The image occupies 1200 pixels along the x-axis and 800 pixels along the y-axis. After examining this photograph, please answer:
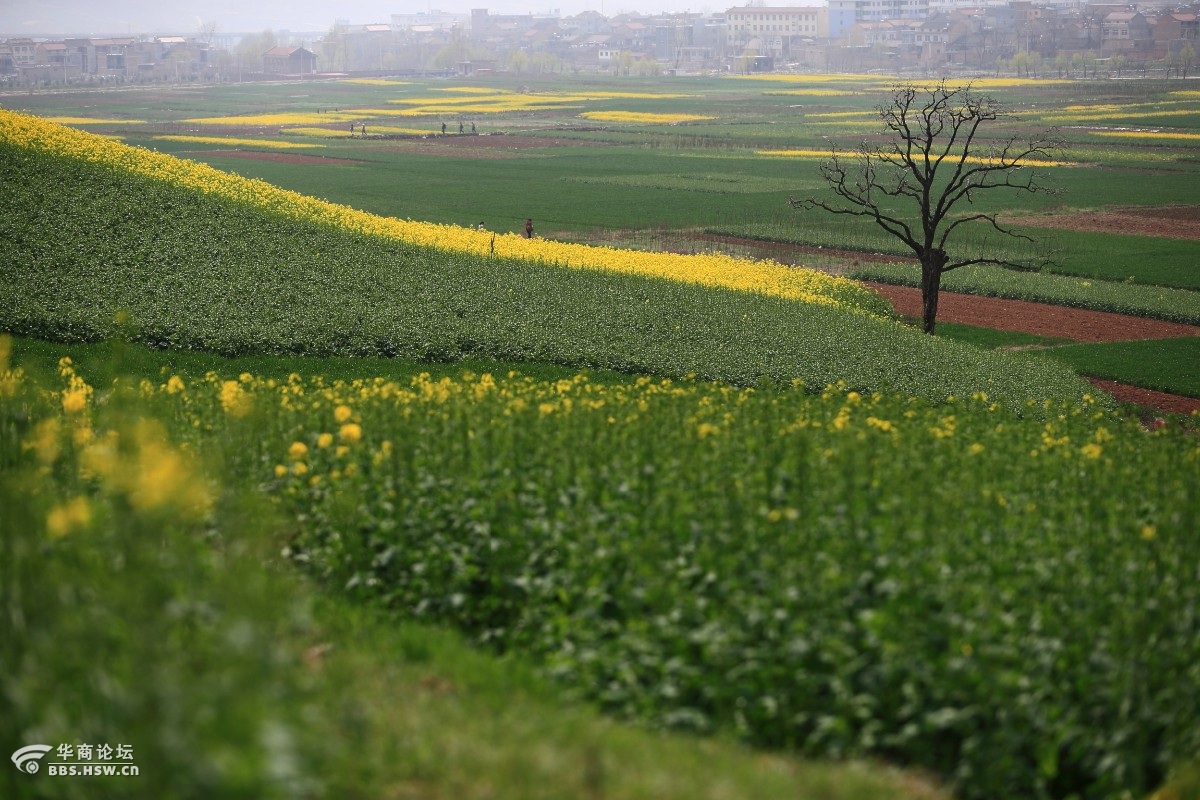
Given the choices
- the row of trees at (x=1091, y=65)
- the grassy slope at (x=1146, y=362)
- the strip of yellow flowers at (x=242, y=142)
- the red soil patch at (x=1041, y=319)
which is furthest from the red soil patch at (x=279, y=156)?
the row of trees at (x=1091, y=65)

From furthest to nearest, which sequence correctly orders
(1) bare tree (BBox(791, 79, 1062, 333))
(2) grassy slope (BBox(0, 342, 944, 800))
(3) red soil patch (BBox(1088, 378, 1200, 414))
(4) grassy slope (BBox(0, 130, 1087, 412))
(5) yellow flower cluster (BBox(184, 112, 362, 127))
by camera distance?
(5) yellow flower cluster (BBox(184, 112, 362, 127)), (1) bare tree (BBox(791, 79, 1062, 333)), (3) red soil patch (BBox(1088, 378, 1200, 414)), (4) grassy slope (BBox(0, 130, 1087, 412)), (2) grassy slope (BBox(0, 342, 944, 800))

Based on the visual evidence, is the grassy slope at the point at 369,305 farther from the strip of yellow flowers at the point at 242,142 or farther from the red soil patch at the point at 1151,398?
the strip of yellow flowers at the point at 242,142

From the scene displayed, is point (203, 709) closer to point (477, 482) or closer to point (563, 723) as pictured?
point (563, 723)

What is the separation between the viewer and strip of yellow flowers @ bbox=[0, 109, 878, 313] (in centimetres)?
3466

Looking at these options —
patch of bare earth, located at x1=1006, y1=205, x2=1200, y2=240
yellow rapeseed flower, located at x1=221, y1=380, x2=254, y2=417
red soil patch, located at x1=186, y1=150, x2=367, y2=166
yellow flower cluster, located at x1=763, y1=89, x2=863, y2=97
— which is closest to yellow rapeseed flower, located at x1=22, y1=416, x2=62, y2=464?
yellow rapeseed flower, located at x1=221, y1=380, x2=254, y2=417

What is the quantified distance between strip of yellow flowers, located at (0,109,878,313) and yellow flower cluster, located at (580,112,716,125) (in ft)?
259

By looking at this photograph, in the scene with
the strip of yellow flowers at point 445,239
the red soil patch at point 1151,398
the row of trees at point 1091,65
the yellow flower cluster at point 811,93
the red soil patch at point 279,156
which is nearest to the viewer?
the red soil patch at point 1151,398

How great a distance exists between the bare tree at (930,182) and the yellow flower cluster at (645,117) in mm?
28182

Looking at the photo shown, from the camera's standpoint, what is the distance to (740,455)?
1105 cm

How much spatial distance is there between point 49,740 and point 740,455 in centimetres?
620

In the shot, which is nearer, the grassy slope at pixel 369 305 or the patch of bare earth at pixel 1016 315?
the grassy slope at pixel 369 305

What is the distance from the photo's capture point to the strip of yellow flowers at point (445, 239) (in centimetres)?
3466

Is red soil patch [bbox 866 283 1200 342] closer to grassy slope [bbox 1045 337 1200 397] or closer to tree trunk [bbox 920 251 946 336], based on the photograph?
grassy slope [bbox 1045 337 1200 397]

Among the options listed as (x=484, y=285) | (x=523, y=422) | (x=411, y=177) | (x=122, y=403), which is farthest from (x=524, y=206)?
(x=122, y=403)
